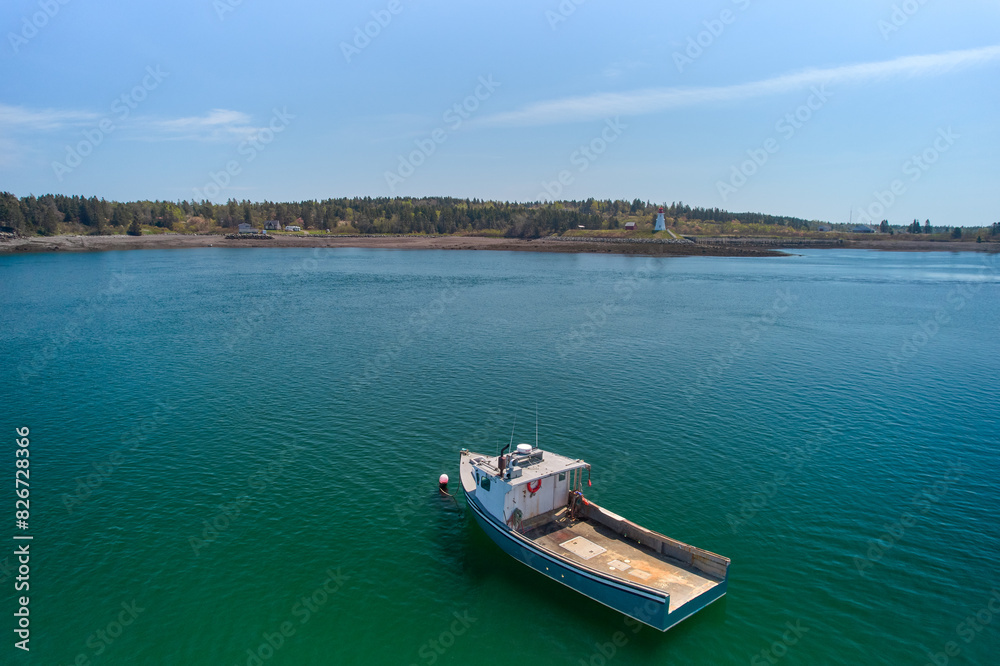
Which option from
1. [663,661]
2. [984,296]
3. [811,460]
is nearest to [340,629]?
[663,661]

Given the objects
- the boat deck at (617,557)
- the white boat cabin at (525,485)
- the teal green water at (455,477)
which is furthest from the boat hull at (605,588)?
the white boat cabin at (525,485)

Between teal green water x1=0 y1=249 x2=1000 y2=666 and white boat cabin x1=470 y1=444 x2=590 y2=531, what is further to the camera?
white boat cabin x1=470 y1=444 x2=590 y2=531

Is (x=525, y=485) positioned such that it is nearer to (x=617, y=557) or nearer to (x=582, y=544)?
(x=582, y=544)

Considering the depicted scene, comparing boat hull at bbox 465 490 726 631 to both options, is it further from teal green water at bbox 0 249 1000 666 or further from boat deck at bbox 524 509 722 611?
teal green water at bbox 0 249 1000 666

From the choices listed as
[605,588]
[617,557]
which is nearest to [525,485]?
[617,557]

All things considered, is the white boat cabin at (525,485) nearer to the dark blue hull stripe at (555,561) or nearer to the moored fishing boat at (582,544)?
the moored fishing boat at (582,544)

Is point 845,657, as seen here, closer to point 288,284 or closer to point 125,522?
point 125,522

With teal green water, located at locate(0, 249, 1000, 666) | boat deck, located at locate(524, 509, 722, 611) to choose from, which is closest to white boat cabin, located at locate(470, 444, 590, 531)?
boat deck, located at locate(524, 509, 722, 611)
